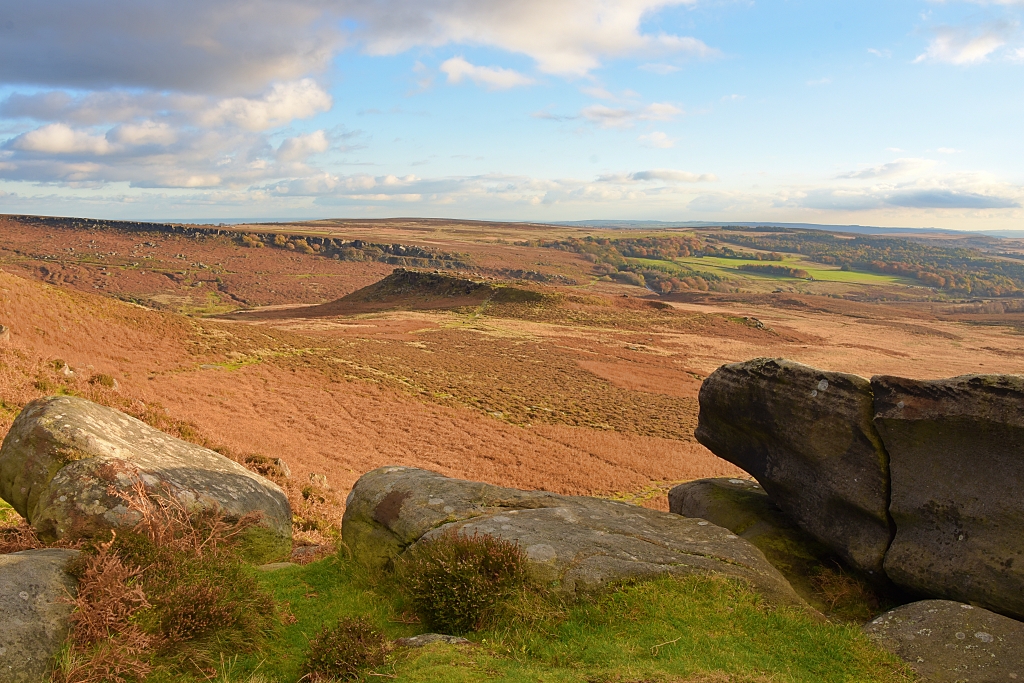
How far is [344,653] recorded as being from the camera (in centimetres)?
757

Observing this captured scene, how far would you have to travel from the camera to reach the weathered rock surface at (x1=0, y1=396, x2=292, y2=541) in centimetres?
1034

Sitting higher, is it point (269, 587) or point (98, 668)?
point (98, 668)

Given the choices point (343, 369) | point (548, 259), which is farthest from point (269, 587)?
point (548, 259)

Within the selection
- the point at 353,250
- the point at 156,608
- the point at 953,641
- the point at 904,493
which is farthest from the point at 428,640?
the point at 353,250

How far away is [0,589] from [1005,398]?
16072mm

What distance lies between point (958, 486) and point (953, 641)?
3.42m

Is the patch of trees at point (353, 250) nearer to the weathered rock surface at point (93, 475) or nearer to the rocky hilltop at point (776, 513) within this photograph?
the weathered rock surface at point (93, 475)

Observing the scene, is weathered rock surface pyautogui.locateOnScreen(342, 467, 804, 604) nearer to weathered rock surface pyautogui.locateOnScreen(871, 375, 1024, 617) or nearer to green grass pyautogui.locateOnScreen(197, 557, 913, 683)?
green grass pyautogui.locateOnScreen(197, 557, 913, 683)

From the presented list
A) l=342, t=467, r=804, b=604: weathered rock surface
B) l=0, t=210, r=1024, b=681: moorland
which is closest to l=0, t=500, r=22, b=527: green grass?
l=0, t=210, r=1024, b=681: moorland

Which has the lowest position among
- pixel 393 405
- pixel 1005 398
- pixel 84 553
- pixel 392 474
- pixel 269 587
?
pixel 393 405

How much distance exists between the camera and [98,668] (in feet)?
22.3

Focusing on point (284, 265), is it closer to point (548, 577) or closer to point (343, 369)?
point (343, 369)

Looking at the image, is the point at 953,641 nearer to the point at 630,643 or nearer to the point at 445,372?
the point at 630,643

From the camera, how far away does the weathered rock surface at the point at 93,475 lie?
10.3 m
